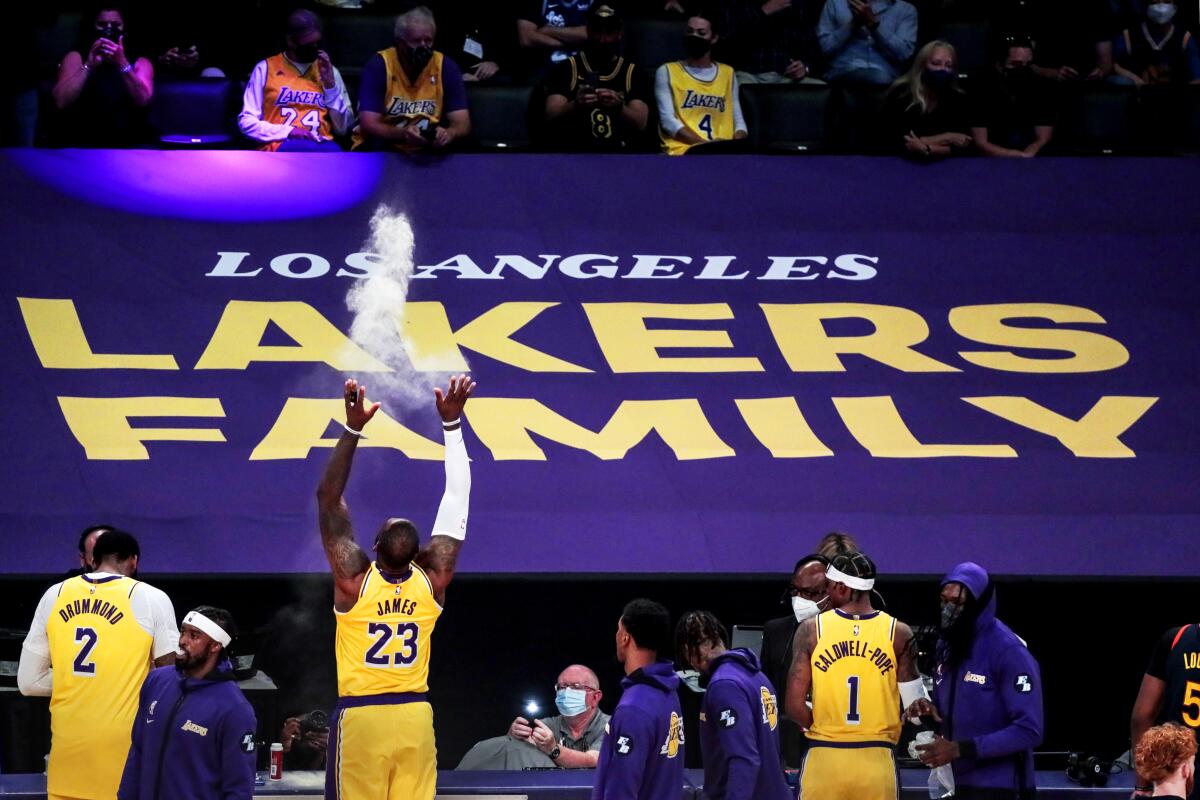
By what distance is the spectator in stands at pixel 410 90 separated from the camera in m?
9.83

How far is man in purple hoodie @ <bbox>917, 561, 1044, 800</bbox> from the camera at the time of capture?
21.8ft

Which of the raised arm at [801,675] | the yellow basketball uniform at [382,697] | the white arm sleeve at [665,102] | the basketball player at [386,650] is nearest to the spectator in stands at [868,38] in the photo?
the white arm sleeve at [665,102]

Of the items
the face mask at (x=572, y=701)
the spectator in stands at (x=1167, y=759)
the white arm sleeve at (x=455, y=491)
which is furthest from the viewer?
the face mask at (x=572, y=701)

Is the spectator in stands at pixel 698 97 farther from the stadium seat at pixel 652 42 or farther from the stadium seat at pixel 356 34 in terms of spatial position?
the stadium seat at pixel 356 34

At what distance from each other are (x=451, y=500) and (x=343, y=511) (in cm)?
44

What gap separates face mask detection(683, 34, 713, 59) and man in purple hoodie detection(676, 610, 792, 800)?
4973mm

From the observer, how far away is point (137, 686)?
6824mm

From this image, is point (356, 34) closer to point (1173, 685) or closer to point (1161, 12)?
point (1161, 12)

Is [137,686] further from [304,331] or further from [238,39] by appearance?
[238,39]

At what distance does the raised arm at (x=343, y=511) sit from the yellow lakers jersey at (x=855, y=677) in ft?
6.31

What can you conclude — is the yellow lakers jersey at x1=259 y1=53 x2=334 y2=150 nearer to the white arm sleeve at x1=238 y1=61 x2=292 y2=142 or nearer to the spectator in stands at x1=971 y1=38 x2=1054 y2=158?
the white arm sleeve at x1=238 y1=61 x2=292 y2=142

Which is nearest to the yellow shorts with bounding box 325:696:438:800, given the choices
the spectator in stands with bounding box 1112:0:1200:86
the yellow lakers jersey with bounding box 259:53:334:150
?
the yellow lakers jersey with bounding box 259:53:334:150

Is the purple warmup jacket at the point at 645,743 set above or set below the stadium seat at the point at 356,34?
below

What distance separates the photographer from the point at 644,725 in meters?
5.83
